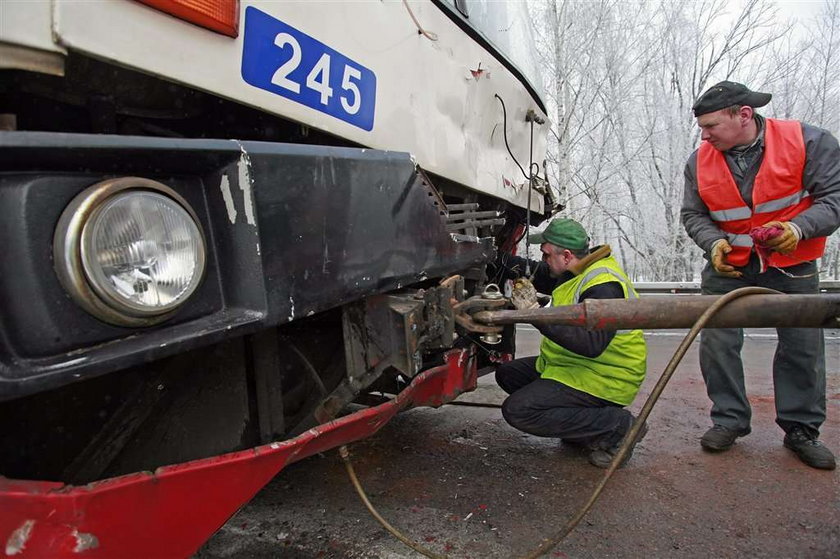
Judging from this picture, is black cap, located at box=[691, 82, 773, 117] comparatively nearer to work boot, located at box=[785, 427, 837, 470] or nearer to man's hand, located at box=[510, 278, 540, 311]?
man's hand, located at box=[510, 278, 540, 311]

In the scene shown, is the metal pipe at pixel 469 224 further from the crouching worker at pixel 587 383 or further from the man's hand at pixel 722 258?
the man's hand at pixel 722 258

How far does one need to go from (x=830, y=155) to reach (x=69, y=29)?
3.00m

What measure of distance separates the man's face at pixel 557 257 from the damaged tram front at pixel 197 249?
877 millimetres

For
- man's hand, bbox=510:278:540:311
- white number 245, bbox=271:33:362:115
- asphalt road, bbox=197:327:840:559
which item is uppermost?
white number 245, bbox=271:33:362:115

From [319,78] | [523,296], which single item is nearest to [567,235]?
[523,296]

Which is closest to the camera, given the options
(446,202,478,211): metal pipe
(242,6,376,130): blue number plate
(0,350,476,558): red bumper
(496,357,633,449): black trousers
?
(0,350,476,558): red bumper

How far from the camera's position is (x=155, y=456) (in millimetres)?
1605

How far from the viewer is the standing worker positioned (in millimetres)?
2605

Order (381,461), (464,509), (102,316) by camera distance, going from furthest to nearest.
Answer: (381,461), (464,509), (102,316)

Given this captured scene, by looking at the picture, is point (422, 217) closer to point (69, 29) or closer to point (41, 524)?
point (69, 29)

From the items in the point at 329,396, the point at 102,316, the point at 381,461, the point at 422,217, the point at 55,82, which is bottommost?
the point at 381,461

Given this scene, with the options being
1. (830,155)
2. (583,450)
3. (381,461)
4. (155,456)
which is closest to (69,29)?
(155,456)

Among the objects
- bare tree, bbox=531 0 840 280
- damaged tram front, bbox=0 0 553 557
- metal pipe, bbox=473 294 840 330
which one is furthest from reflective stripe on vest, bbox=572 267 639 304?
bare tree, bbox=531 0 840 280

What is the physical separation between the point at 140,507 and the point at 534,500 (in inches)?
67.6
